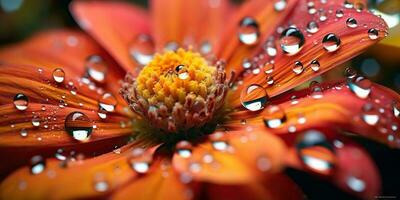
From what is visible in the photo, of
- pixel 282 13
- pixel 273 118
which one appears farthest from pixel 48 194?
pixel 282 13

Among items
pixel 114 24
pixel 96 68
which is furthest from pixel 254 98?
pixel 114 24

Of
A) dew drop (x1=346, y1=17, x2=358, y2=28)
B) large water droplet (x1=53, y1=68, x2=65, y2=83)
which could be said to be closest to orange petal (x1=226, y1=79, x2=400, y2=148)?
dew drop (x1=346, y1=17, x2=358, y2=28)

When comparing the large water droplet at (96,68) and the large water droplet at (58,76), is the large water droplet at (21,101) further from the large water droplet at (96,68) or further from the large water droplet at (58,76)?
the large water droplet at (96,68)

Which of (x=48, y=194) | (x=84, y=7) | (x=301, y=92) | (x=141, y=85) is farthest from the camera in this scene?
(x=84, y=7)

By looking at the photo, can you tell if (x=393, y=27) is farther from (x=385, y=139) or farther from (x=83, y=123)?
(x=83, y=123)

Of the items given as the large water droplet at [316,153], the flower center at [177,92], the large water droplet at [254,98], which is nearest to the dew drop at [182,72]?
the flower center at [177,92]

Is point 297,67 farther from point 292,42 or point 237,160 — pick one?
point 237,160
